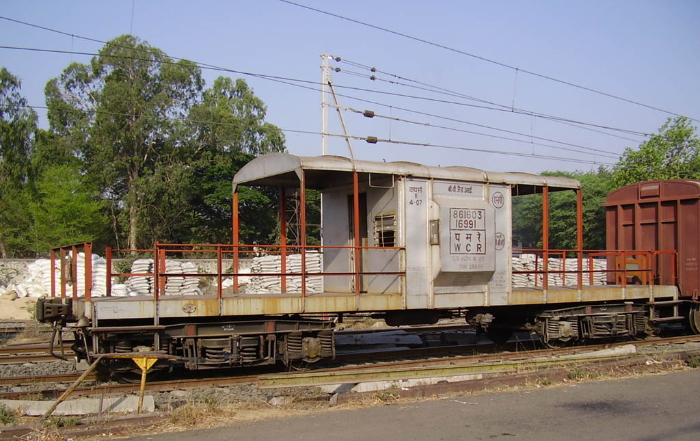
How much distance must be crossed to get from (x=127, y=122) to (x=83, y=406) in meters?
38.4

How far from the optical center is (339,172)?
10789 mm

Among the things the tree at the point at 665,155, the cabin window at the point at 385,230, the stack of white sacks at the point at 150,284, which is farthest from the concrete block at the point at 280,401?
the tree at the point at 665,155

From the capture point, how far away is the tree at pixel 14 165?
4200 centimetres

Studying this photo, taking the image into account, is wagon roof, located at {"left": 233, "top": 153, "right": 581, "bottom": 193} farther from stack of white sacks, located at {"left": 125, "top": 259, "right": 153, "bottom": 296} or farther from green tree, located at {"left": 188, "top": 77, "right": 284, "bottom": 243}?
green tree, located at {"left": 188, "top": 77, "right": 284, "bottom": 243}

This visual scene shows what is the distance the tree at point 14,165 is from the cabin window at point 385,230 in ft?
123

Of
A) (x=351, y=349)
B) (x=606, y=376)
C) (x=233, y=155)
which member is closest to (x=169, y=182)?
(x=233, y=155)

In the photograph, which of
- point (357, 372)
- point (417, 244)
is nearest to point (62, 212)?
point (417, 244)

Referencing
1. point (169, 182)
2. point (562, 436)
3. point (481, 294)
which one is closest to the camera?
point (562, 436)

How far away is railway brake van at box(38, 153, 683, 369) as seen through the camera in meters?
8.92

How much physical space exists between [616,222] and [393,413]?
11335 millimetres

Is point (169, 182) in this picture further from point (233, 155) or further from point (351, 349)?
point (351, 349)

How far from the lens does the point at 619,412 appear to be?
22.7 feet

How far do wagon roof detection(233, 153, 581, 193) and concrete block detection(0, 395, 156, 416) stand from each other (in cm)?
429

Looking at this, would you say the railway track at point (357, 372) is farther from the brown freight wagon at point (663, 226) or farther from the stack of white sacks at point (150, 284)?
the stack of white sacks at point (150, 284)
